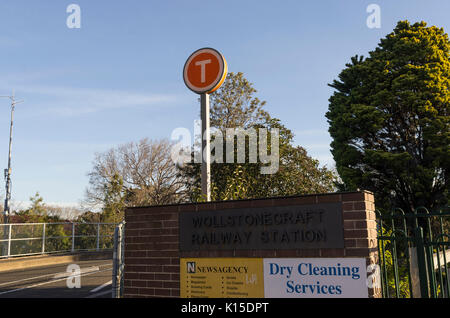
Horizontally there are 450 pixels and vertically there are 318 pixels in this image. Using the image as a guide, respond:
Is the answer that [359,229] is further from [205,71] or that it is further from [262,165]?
[262,165]

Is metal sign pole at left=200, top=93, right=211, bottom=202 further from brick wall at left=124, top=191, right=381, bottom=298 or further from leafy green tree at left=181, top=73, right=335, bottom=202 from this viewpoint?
leafy green tree at left=181, top=73, right=335, bottom=202

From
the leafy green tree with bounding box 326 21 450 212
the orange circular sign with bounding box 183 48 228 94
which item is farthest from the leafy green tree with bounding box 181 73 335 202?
the orange circular sign with bounding box 183 48 228 94

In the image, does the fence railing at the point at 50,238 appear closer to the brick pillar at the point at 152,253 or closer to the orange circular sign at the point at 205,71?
the orange circular sign at the point at 205,71

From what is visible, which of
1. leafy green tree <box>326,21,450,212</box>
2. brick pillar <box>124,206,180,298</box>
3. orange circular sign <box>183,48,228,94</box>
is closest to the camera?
brick pillar <box>124,206,180,298</box>

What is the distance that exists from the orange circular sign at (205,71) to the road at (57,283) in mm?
4790

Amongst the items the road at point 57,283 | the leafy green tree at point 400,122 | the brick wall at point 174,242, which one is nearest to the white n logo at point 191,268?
the brick wall at point 174,242

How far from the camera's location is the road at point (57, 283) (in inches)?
359

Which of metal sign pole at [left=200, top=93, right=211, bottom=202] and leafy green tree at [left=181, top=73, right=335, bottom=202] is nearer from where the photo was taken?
metal sign pole at [left=200, top=93, right=211, bottom=202]

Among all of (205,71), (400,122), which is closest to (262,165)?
(400,122)

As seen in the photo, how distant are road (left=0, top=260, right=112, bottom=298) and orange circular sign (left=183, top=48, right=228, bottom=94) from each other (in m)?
4.79

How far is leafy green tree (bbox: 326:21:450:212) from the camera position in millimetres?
14172

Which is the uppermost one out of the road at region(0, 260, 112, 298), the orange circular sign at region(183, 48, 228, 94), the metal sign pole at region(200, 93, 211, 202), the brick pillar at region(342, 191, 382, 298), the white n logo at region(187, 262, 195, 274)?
the orange circular sign at region(183, 48, 228, 94)
